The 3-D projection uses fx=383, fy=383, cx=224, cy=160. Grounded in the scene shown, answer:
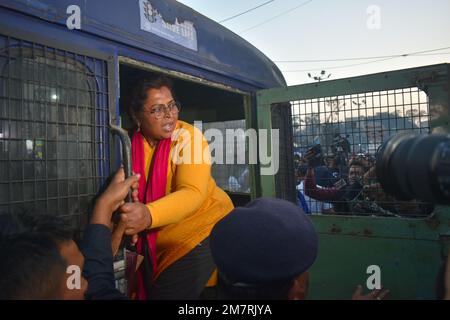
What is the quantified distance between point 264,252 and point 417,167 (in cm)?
52

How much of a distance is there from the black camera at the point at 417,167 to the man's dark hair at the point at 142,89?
136 cm

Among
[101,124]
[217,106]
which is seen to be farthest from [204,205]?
[217,106]

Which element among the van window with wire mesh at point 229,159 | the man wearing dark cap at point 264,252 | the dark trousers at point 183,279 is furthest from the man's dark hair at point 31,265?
the van window with wire mesh at point 229,159

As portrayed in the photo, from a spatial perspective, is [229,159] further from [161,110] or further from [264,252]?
[264,252]

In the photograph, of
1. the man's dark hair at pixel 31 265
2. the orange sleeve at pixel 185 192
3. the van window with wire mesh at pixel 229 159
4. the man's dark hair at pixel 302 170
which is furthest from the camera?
the van window with wire mesh at pixel 229 159

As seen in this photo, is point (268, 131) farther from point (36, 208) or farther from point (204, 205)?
point (36, 208)

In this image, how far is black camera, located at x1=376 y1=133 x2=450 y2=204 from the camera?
1097mm

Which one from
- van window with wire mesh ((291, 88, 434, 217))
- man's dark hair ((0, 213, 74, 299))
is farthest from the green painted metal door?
man's dark hair ((0, 213, 74, 299))

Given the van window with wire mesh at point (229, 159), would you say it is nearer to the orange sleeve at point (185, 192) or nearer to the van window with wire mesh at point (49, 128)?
the orange sleeve at point (185, 192)

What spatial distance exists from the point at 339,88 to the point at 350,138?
366 millimetres

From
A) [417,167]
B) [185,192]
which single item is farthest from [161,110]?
[417,167]

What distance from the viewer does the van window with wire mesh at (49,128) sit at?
59.3 inches

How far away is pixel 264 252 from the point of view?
1.06 m

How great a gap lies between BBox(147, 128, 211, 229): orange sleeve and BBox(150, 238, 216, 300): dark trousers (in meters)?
0.30
